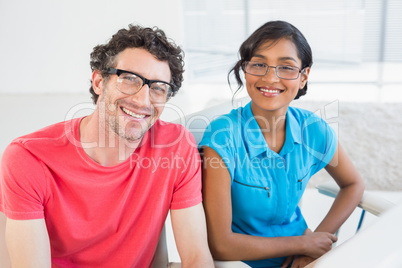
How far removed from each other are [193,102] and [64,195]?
353 cm

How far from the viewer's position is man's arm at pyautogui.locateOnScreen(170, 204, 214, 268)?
1.20 metres

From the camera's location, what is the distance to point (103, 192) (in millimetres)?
1188

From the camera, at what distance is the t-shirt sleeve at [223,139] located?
1274 mm

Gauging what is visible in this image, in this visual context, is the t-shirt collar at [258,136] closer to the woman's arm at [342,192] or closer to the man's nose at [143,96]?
the woman's arm at [342,192]

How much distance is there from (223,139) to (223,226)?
271 millimetres

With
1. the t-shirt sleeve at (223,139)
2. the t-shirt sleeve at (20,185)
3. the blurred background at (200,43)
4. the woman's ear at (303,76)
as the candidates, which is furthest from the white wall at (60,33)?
the t-shirt sleeve at (20,185)

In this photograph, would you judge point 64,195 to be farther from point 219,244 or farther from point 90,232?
point 219,244

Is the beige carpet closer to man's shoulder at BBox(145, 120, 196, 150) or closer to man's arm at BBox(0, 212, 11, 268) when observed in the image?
man's shoulder at BBox(145, 120, 196, 150)

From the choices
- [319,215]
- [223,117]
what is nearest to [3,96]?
[319,215]

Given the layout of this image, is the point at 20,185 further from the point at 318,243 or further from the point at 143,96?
the point at 318,243

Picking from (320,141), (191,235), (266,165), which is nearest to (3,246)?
(191,235)

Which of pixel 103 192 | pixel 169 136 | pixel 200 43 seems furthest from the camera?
pixel 200 43

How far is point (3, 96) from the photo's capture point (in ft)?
17.8

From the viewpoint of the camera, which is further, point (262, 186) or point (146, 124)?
point (262, 186)
